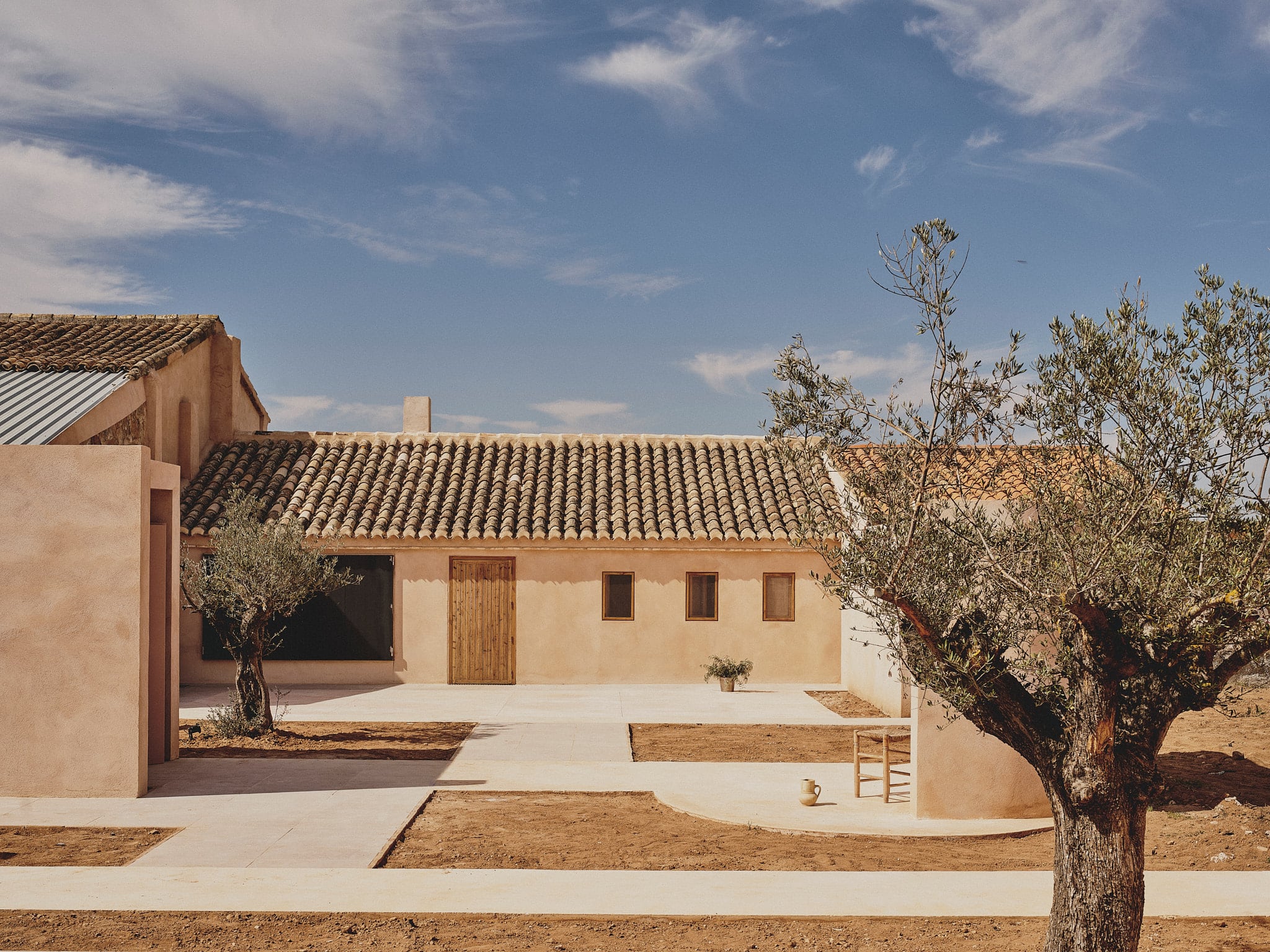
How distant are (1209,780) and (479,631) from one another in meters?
13.2

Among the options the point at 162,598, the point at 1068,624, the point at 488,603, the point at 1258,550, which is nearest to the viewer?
the point at 1258,550

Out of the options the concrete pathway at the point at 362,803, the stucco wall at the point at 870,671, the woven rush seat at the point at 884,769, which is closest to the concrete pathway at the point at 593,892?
the concrete pathway at the point at 362,803

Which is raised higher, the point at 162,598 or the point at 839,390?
the point at 839,390

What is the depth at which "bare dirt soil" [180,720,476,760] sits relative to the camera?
13.9 meters

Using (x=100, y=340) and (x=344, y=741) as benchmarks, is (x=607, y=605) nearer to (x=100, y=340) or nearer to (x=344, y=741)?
(x=344, y=741)

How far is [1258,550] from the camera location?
5.76 m

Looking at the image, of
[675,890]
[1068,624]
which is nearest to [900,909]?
[675,890]

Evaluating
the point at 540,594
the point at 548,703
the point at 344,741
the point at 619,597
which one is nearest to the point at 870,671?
the point at 619,597

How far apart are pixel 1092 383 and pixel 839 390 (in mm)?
1514

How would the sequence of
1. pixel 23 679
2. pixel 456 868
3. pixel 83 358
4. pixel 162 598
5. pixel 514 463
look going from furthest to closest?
pixel 514 463, pixel 83 358, pixel 162 598, pixel 23 679, pixel 456 868

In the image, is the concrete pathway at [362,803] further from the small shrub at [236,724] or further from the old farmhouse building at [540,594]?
the old farmhouse building at [540,594]

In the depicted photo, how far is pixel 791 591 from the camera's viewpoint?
2152 cm

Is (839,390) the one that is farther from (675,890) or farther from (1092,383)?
(675,890)

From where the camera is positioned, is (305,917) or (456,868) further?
(456,868)
